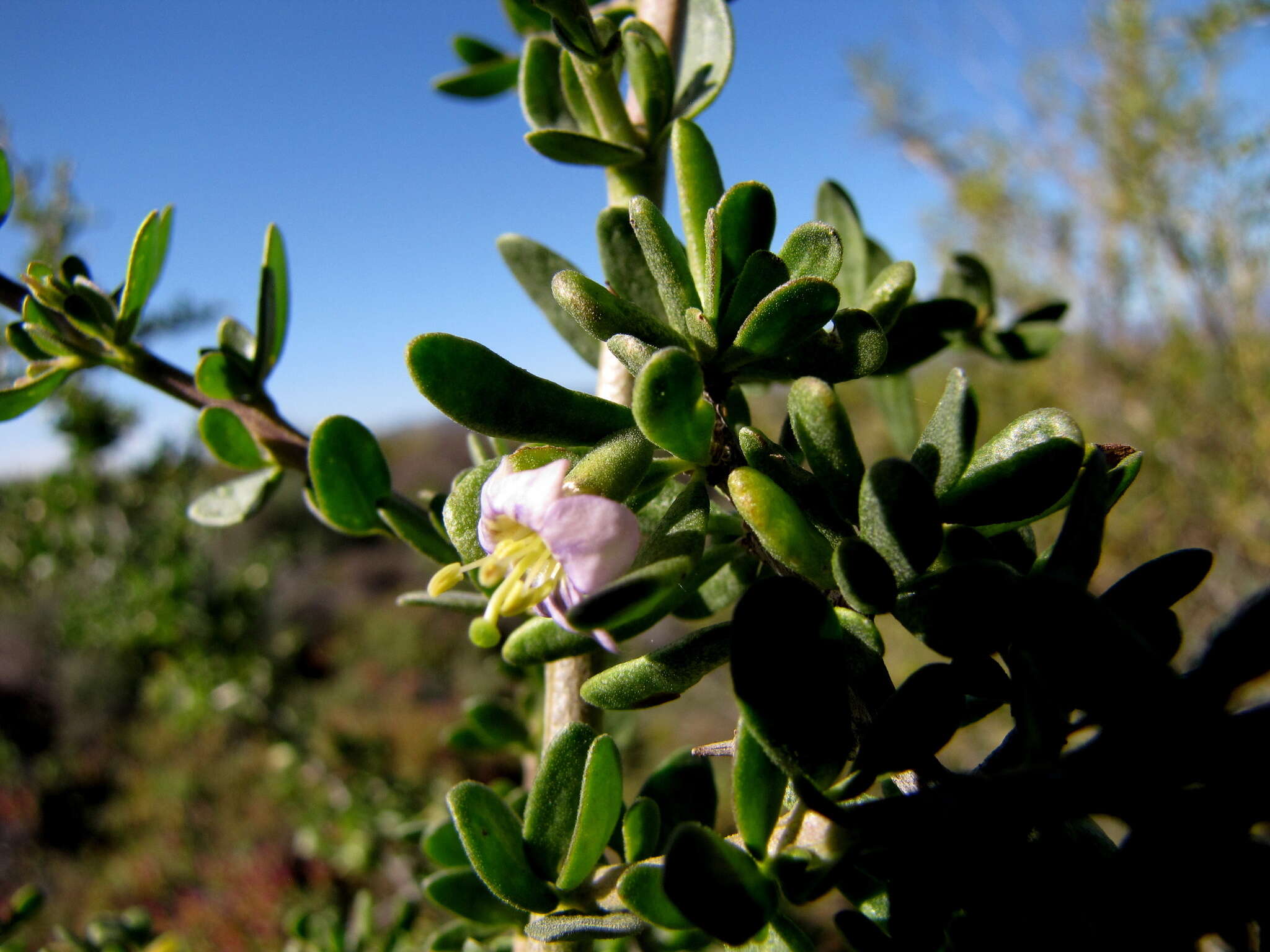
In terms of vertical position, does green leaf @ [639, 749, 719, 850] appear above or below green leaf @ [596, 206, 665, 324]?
below

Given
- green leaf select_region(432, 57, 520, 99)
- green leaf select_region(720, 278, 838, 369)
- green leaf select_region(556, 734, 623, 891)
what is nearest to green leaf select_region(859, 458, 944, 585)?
green leaf select_region(720, 278, 838, 369)

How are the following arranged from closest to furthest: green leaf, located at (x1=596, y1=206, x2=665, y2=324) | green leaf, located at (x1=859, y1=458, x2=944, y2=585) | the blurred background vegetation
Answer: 1. green leaf, located at (x1=859, y1=458, x2=944, y2=585)
2. green leaf, located at (x1=596, y1=206, x2=665, y2=324)
3. the blurred background vegetation

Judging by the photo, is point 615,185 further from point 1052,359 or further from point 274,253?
point 1052,359

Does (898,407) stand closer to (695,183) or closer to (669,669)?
(695,183)

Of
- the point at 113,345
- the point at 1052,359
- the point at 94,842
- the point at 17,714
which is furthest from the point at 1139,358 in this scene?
the point at 17,714

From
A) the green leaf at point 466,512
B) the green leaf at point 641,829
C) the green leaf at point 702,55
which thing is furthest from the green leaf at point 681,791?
the green leaf at point 702,55

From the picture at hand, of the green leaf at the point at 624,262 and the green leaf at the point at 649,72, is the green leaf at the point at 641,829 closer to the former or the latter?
the green leaf at the point at 624,262

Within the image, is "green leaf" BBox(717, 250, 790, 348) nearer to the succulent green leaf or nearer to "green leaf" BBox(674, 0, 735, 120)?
"green leaf" BBox(674, 0, 735, 120)

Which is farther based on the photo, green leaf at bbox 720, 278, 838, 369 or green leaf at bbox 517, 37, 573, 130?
green leaf at bbox 517, 37, 573, 130
